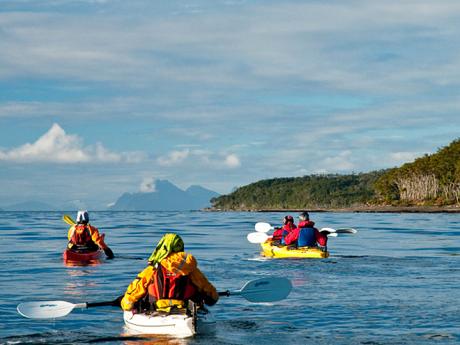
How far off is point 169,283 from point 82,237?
1543cm

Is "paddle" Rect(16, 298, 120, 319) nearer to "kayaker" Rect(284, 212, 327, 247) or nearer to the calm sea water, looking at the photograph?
the calm sea water

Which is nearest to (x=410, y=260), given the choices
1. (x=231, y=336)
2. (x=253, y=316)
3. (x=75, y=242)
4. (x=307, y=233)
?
(x=307, y=233)

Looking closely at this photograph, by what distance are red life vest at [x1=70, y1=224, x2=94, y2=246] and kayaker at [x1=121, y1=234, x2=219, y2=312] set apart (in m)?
14.8

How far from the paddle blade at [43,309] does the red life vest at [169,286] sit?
1.74 m

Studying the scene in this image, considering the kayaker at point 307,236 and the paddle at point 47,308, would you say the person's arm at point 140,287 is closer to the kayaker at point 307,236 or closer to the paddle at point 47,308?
the paddle at point 47,308

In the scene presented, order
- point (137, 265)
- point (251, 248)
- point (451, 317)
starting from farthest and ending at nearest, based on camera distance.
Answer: point (251, 248) < point (137, 265) < point (451, 317)

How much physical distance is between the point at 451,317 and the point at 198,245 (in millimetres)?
25656

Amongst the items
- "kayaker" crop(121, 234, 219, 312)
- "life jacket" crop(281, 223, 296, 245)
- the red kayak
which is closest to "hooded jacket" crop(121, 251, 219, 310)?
"kayaker" crop(121, 234, 219, 312)

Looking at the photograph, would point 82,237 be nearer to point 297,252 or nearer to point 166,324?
point 297,252

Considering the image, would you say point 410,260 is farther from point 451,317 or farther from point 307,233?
point 451,317

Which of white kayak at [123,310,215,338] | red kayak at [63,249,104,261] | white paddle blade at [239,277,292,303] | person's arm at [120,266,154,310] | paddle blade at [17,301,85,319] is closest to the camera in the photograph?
white kayak at [123,310,215,338]

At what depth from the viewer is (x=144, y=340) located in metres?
13.0

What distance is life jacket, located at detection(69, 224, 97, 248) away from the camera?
2753 centimetres

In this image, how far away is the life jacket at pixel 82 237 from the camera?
27.5 metres
